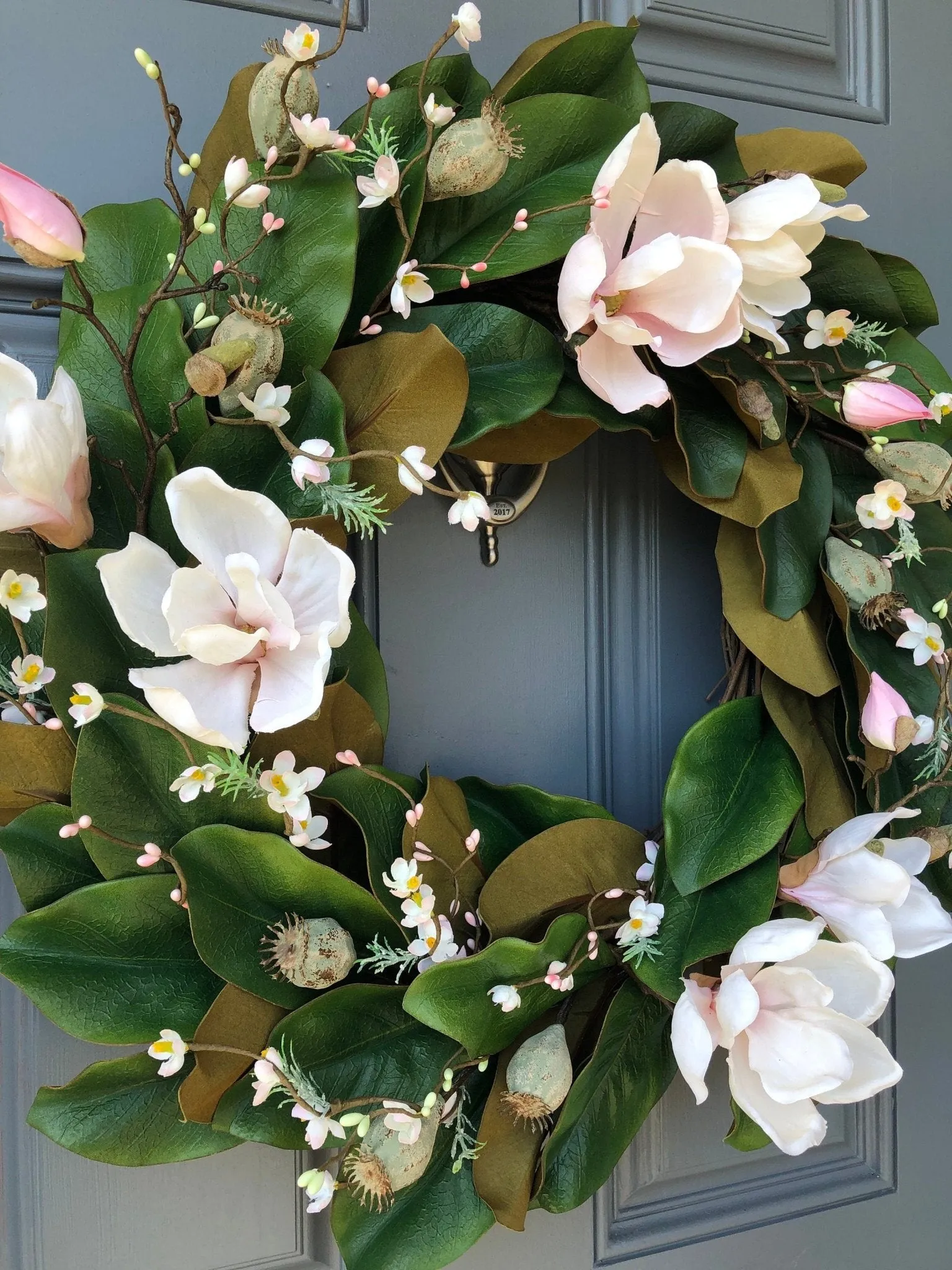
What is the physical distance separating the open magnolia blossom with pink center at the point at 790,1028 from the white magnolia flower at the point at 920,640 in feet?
0.48

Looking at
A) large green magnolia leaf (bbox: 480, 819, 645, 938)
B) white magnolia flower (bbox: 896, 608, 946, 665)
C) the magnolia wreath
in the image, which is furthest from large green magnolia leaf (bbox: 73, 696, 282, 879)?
white magnolia flower (bbox: 896, 608, 946, 665)

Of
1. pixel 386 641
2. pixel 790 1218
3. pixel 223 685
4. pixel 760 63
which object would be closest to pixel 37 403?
pixel 223 685

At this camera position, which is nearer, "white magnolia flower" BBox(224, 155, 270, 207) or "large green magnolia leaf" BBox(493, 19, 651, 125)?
"white magnolia flower" BBox(224, 155, 270, 207)

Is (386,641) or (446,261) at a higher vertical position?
(446,261)

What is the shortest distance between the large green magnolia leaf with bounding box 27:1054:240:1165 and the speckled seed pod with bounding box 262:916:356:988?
7cm

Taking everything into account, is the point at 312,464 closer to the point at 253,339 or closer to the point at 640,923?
the point at 253,339

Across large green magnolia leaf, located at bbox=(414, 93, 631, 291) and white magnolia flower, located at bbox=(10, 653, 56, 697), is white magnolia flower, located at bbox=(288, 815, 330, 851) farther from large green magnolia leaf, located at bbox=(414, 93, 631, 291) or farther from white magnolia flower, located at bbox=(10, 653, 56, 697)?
large green magnolia leaf, located at bbox=(414, 93, 631, 291)

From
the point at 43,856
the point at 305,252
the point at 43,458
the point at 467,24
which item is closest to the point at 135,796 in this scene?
the point at 43,856

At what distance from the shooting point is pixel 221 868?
426 millimetres

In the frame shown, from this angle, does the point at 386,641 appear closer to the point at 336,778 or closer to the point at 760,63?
the point at 336,778

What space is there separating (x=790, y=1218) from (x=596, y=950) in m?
0.35

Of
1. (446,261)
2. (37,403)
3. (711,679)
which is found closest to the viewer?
(37,403)

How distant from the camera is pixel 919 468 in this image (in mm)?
524

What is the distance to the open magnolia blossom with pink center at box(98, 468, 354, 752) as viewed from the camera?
1.18 ft
